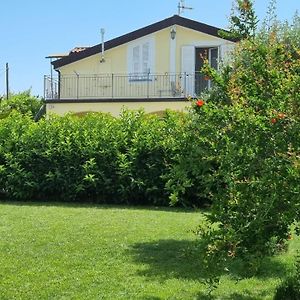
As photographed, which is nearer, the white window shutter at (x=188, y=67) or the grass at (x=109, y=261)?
the grass at (x=109, y=261)

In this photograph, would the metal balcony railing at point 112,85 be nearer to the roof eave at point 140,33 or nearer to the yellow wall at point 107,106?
the yellow wall at point 107,106

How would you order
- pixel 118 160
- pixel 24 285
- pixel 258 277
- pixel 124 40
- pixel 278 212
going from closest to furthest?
pixel 278 212
pixel 24 285
pixel 258 277
pixel 118 160
pixel 124 40

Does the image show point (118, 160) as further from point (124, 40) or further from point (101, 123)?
point (124, 40)

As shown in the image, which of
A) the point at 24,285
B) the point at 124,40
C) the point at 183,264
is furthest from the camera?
the point at 124,40

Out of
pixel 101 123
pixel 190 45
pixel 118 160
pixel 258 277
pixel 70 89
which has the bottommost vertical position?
pixel 258 277

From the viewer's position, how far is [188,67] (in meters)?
21.7

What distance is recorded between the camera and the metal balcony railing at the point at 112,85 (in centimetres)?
2162

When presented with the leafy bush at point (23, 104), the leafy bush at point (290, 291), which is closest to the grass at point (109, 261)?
the leafy bush at point (290, 291)

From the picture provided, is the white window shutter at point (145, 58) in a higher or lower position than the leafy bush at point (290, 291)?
higher

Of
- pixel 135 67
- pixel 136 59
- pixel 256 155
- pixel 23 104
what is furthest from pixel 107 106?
pixel 256 155

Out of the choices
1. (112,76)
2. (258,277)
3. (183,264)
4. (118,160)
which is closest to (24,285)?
(183,264)

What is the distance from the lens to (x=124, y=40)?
21922 millimetres

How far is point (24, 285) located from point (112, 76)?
54.4ft

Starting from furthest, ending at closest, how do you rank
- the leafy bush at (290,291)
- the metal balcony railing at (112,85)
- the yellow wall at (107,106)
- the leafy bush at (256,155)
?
the metal balcony railing at (112,85), the yellow wall at (107,106), the leafy bush at (290,291), the leafy bush at (256,155)
